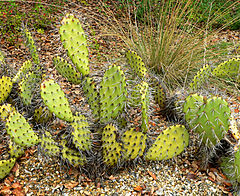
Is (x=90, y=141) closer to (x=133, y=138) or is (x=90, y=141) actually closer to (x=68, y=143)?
(x=68, y=143)

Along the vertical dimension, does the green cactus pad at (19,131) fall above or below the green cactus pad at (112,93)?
below

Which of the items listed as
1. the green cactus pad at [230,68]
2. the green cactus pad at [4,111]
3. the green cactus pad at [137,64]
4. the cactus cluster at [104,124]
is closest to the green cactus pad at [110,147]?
the cactus cluster at [104,124]

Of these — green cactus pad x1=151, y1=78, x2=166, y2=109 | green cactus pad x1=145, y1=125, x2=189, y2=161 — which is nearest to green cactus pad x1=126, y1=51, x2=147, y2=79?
green cactus pad x1=151, y1=78, x2=166, y2=109

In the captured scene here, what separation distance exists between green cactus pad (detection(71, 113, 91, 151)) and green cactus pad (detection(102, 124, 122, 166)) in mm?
120

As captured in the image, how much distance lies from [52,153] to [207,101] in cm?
109

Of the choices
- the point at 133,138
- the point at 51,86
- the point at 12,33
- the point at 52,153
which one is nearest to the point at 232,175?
the point at 133,138

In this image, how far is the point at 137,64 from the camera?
7.12ft

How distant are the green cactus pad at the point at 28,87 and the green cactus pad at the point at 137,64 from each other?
2.72ft

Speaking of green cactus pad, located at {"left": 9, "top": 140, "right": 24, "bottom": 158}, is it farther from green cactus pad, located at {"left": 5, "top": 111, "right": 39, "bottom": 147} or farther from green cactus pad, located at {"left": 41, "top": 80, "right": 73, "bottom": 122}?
green cactus pad, located at {"left": 41, "top": 80, "right": 73, "bottom": 122}

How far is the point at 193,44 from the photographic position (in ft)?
10.0

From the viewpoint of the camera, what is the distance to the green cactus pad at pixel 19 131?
169cm

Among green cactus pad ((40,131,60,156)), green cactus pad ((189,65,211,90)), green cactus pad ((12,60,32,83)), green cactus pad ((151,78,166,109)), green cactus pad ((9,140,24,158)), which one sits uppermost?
green cactus pad ((12,60,32,83))

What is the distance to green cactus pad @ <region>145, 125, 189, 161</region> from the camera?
1.84 meters

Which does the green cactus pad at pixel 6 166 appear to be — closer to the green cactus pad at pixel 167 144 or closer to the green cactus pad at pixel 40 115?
the green cactus pad at pixel 40 115
